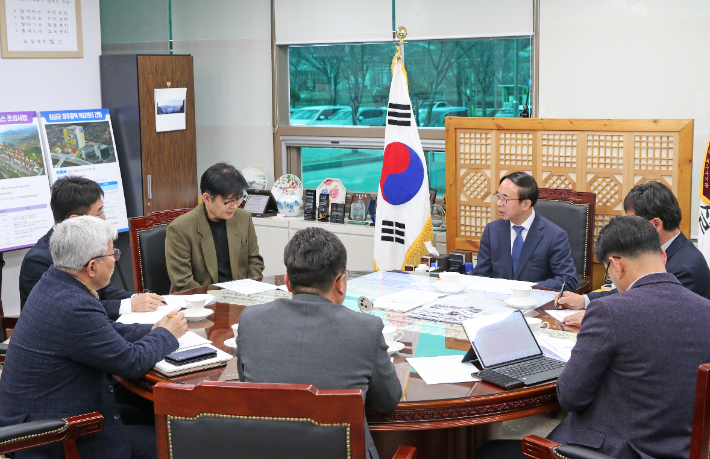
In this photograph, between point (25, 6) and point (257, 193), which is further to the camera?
point (257, 193)

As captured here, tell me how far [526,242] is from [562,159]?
2.95 feet

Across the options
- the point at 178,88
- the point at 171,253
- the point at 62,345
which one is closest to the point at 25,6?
the point at 178,88

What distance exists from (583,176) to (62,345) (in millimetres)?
3146

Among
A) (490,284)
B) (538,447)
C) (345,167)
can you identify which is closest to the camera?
(538,447)

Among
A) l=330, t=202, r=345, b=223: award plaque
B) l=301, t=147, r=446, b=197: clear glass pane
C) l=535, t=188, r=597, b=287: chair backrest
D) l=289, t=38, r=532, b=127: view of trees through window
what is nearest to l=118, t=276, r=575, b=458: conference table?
l=535, t=188, r=597, b=287: chair backrest

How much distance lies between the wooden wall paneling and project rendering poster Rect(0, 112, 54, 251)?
29.2 inches

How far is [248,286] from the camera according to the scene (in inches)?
129

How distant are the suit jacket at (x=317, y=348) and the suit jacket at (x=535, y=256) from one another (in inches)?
72.3

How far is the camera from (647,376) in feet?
6.05

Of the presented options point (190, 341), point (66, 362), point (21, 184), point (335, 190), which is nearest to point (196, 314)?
point (190, 341)

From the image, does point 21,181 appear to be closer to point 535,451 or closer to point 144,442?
point 144,442

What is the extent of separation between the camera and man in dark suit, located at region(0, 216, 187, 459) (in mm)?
2080

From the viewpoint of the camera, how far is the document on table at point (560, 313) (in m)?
2.68

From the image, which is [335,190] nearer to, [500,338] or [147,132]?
[147,132]
